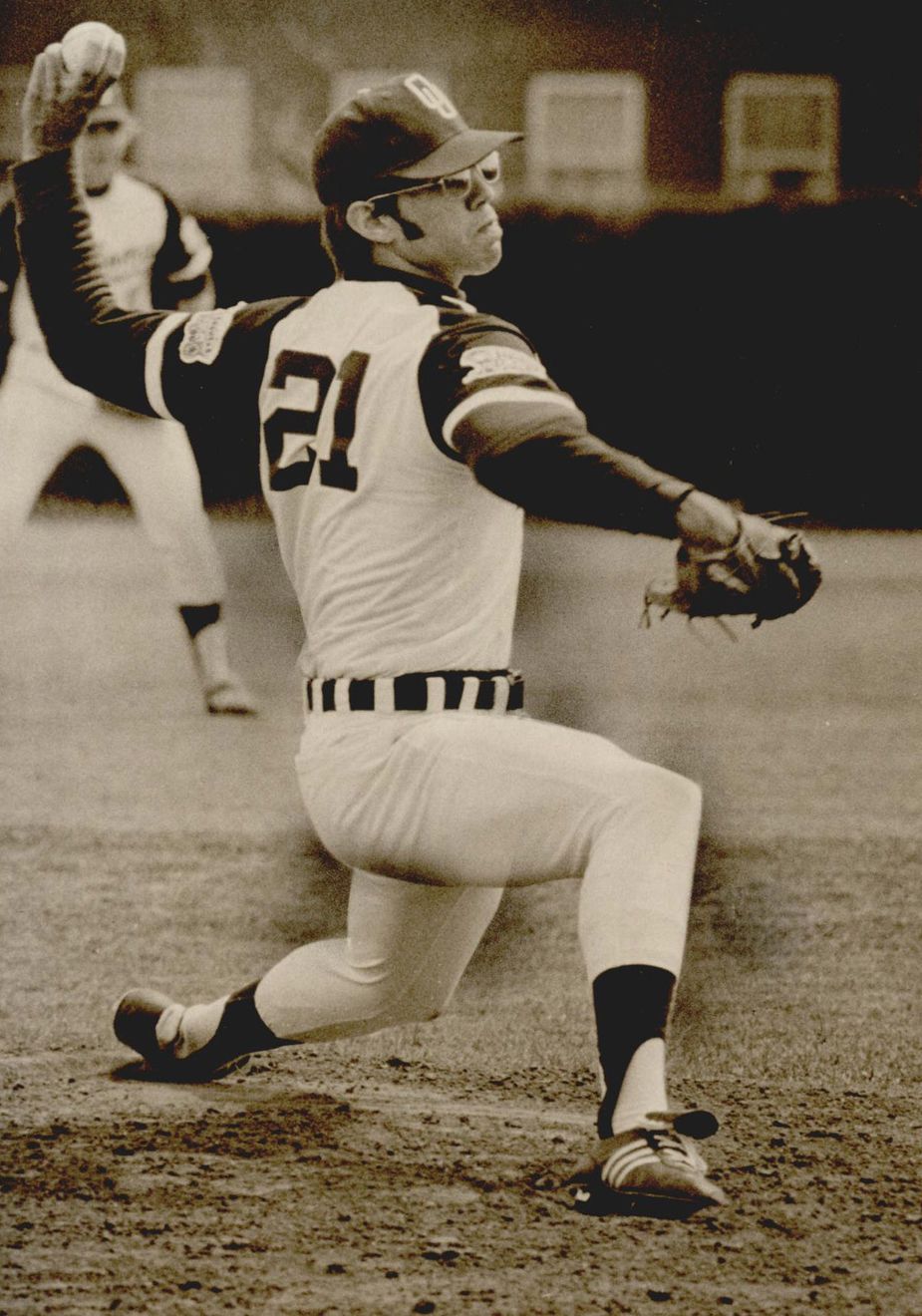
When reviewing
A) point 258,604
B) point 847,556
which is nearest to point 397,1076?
point 258,604

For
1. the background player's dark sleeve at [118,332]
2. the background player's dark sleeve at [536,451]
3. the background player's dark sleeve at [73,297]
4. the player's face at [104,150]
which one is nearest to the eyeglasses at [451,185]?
the background player's dark sleeve at [118,332]

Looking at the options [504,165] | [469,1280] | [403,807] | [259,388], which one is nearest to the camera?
[469,1280]

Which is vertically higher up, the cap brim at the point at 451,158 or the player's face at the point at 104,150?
the cap brim at the point at 451,158

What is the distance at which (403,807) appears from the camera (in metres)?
3.53

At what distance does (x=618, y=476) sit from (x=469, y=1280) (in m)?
1.22

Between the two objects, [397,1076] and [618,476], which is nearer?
[618,476]

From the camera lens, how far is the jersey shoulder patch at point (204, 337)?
12.8ft

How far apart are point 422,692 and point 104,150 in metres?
6.86

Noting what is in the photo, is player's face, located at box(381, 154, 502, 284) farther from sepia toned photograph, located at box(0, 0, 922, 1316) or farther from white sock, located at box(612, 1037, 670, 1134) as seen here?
white sock, located at box(612, 1037, 670, 1134)

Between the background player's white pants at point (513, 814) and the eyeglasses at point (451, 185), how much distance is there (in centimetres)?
90

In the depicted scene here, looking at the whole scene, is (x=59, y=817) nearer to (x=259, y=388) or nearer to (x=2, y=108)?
(x=259, y=388)

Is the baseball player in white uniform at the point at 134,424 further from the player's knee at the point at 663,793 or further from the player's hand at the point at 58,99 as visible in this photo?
the player's knee at the point at 663,793

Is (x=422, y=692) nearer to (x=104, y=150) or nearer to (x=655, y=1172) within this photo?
(x=655, y=1172)

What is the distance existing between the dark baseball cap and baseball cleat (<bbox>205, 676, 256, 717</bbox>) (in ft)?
18.6
